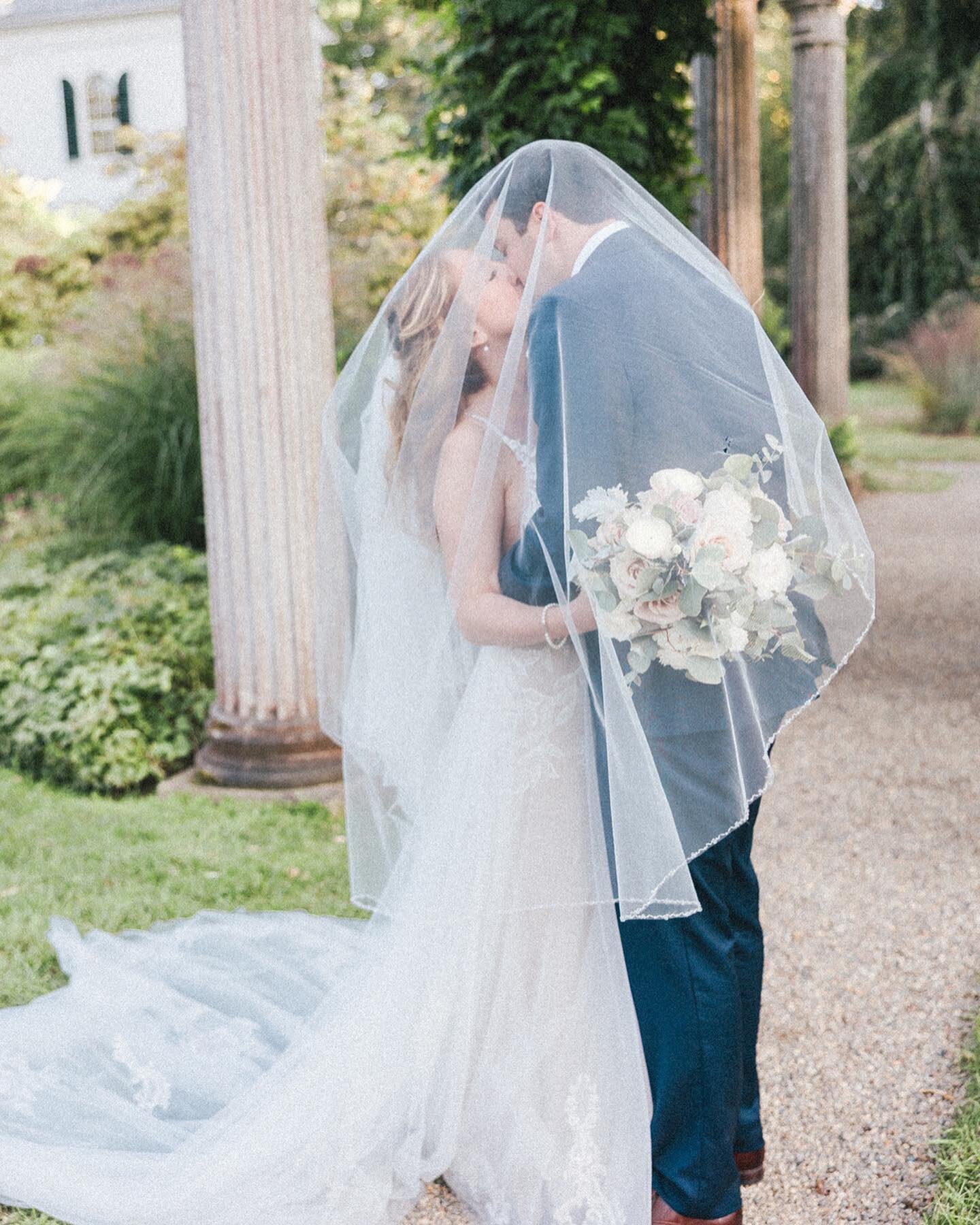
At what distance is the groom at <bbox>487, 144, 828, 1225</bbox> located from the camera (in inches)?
80.1

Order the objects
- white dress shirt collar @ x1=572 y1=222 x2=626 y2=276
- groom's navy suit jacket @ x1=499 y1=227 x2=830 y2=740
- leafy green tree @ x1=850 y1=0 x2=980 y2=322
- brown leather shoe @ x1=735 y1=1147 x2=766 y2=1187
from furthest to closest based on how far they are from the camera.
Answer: leafy green tree @ x1=850 y1=0 x2=980 y2=322 < brown leather shoe @ x1=735 y1=1147 x2=766 y2=1187 < white dress shirt collar @ x1=572 y1=222 x2=626 y2=276 < groom's navy suit jacket @ x1=499 y1=227 x2=830 y2=740

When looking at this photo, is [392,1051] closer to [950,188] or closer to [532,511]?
[532,511]

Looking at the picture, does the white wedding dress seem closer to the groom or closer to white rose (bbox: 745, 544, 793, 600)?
the groom

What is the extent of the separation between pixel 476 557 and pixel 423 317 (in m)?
0.46

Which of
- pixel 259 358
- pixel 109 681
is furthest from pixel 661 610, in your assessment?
pixel 109 681

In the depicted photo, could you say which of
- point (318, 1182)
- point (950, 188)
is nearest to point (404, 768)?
point (318, 1182)

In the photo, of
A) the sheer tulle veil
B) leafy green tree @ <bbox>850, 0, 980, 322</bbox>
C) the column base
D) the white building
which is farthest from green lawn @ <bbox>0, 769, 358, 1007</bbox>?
the white building

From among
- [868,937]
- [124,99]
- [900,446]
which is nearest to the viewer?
[868,937]

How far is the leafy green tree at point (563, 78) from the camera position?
223 inches

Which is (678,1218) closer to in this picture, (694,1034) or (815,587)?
(694,1034)

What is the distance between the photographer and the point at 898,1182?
2.47 metres

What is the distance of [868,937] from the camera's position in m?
3.54

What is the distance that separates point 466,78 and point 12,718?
11.4ft

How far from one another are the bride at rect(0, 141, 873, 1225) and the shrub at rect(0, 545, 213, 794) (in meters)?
2.40
